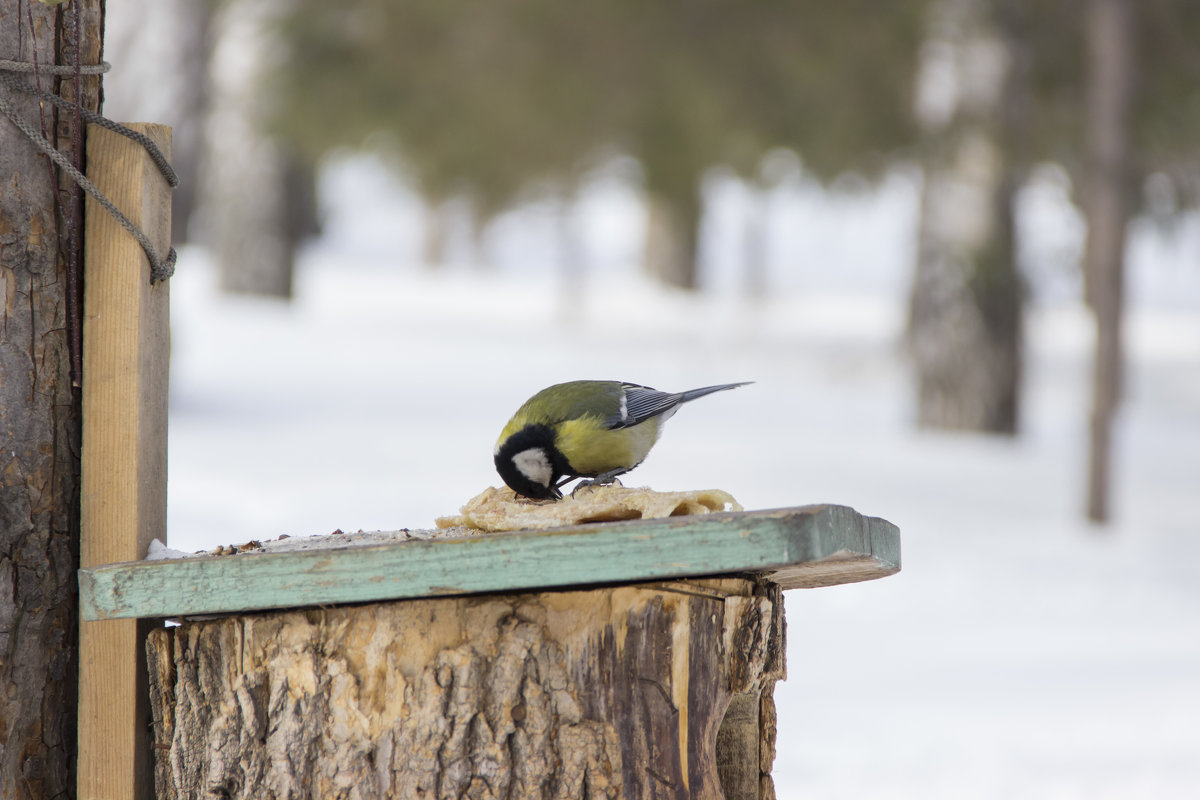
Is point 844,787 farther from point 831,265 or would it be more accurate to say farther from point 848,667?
point 831,265

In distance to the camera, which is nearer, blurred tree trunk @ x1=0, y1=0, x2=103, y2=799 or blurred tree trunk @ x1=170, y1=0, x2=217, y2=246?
blurred tree trunk @ x1=0, y1=0, x2=103, y2=799

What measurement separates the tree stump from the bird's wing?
0.98 meters

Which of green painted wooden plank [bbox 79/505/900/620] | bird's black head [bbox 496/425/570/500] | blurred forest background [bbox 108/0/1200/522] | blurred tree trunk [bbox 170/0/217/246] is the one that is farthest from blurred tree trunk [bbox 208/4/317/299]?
green painted wooden plank [bbox 79/505/900/620]

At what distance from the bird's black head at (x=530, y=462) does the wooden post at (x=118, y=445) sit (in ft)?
2.00

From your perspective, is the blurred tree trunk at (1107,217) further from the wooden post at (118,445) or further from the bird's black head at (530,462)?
the wooden post at (118,445)

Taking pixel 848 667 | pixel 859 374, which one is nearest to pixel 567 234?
pixel 859 374

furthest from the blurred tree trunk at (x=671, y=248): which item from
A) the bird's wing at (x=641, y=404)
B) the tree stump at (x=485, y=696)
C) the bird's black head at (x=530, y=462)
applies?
the tree stump at (x=485, y=696)

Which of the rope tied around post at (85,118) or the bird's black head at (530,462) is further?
the bird's black head at (530,462)

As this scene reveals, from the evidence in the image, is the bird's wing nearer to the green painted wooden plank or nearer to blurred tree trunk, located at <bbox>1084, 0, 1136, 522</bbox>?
the green painted wooden plank

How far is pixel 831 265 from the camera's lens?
34844mm

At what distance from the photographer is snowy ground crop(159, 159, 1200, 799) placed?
3.90m

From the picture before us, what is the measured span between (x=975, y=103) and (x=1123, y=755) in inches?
227

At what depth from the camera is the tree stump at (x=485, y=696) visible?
61.5 inches

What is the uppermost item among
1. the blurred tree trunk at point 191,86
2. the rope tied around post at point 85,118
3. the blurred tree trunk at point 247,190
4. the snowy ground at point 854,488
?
the blurred tree trunk at point 191,86
